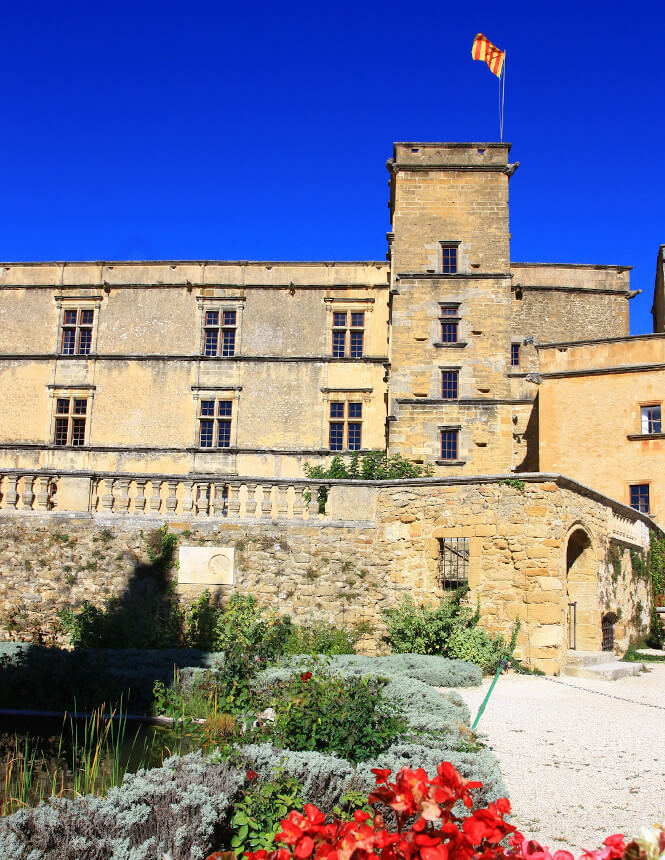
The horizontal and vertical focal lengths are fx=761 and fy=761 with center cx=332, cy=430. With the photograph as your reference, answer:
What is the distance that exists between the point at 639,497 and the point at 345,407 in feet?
32.3

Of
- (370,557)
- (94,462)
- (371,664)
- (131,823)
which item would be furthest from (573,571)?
(94,462)

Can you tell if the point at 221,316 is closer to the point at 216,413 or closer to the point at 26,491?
the point at 216,413

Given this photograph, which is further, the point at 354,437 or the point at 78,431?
the point at 78,431

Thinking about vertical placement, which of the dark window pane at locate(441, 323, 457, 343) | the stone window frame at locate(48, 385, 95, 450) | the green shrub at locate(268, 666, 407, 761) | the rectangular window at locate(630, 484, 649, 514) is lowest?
the green shrub at locate(268, 666, 407, 761)

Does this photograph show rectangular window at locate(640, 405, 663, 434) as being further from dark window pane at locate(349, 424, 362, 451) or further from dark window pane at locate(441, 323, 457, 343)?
dark window pane at locate(349, 424, 362, 451)

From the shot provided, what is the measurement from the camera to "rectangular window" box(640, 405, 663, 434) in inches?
861

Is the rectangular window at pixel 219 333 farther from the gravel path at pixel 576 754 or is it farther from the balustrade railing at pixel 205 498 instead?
the gravel path at pixel 576 754

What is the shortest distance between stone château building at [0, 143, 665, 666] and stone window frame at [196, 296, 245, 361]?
0.17 feet

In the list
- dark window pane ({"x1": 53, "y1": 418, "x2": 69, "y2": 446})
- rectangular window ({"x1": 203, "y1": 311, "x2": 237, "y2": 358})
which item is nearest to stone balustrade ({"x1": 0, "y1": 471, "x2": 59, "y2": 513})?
dark window pane ({"x1": 53, "y1": 418, "x2": 69, "y2": 446})

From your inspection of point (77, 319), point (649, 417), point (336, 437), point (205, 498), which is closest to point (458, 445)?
point (336, 437)

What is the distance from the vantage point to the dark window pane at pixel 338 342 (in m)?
27.1

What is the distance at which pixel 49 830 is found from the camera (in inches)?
157

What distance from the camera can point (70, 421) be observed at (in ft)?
88.6

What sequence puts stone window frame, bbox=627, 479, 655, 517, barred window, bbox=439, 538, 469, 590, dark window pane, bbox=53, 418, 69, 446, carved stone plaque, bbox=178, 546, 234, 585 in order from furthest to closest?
dark window pane, bbox=53, 418, 69, 446, stone window frame, bbox=627, 479, 655, 517, carved stone plaque, bbox=178, 546, 234, 585, barred window, bbox=439, 538, 469, 590
